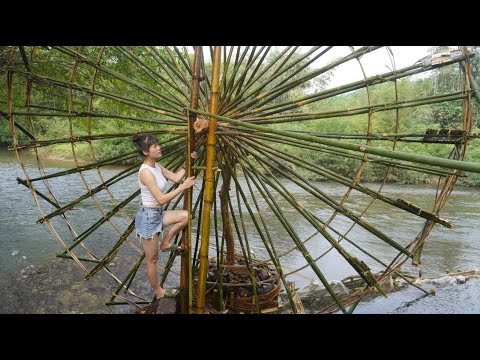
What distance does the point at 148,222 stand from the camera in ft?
9.54

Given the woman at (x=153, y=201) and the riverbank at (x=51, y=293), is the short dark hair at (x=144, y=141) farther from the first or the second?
the riverbank at (x=51, y=293)

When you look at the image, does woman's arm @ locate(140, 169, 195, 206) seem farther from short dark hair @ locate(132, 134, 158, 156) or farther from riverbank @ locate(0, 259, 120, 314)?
riverbank @ locate(0, 259, 120, 314)

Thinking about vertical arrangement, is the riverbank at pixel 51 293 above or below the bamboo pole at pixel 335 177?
below

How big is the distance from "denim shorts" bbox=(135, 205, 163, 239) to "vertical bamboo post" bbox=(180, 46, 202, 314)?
22cm

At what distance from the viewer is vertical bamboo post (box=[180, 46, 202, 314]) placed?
2773 millimetres

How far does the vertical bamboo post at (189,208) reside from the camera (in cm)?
277

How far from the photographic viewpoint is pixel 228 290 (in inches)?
184

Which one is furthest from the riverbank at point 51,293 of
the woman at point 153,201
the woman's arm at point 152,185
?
the woman's arm at point 152,185

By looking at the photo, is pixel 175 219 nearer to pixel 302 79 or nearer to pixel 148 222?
pixel 148 222

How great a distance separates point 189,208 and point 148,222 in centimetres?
39

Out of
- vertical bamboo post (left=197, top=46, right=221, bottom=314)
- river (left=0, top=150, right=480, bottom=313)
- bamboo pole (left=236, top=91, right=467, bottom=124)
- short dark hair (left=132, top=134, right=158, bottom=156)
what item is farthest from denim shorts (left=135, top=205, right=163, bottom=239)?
river (left=0, top=150, right=480, bottom=313)

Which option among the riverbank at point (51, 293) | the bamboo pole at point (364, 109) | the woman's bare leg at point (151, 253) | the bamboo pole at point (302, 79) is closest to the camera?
the woman's bare leg at point (151, 253)
